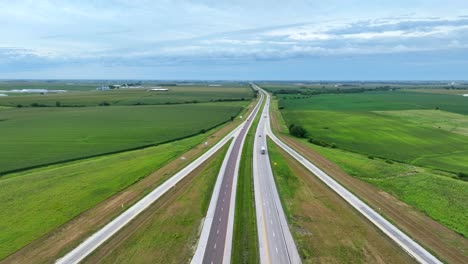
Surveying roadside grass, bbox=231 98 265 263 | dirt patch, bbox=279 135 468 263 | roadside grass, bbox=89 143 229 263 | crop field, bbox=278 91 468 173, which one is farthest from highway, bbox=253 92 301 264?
crop field, bbox=278 91 468 173

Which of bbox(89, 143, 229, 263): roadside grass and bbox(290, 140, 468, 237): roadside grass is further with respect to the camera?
bbox(290, 140, 468, 237): roadside grass

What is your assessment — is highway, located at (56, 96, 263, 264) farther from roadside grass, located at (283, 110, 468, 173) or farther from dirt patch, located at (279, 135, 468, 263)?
roadside grass, located at (283, 110, 468, 173)

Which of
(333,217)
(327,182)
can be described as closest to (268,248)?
(333,217)

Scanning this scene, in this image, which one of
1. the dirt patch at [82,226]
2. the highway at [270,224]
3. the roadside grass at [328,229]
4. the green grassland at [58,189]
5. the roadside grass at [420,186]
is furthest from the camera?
the roadside grass at [420,186]

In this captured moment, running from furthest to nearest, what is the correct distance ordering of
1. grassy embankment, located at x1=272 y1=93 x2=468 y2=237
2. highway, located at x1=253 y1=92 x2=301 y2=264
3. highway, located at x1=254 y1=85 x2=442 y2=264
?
grassy embankment, located at x1=272 y1=93 x2=468 y2=237 → highway, located at x1=254 y1=85 x2=442 y2=264 → highway, located at x1=253 y1=92 x2=301 y2=264

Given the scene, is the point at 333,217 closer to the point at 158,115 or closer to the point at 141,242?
the point at 141,242

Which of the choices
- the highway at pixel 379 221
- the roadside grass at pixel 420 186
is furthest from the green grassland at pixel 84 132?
→ the roadside grass at pixel 420 186

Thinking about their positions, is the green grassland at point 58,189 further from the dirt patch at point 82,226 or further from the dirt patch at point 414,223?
the dirt patch at point 414,223
